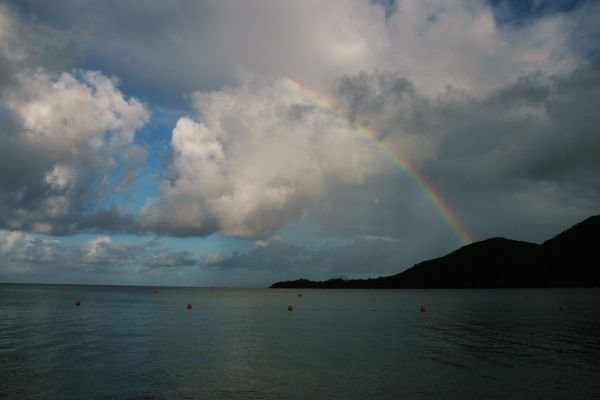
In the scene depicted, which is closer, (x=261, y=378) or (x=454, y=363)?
(x=261, y=378)

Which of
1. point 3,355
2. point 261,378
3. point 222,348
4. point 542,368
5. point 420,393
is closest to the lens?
point 420,393

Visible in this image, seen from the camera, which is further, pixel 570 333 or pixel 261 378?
pixel 570 333

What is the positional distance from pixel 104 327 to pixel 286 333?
26.8 metres

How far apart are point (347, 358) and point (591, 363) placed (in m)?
19.6

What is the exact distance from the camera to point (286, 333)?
6103 cm

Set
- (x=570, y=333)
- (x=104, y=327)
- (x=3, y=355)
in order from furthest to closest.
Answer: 1. (x=104, y=327)
2. (x=570, y=333)
3. (x=3, y=355)

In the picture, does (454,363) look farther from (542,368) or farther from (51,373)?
(51,373)

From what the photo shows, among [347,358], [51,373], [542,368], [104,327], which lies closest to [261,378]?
[347,358]

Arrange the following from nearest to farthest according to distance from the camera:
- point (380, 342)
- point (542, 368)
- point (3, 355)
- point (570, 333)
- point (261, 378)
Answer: point (261, 378)
point (542, 368)
point (3, 355)
point (380, 342)
point (570, 333)

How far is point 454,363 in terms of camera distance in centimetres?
3788

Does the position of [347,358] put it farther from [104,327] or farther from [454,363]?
[104,327]

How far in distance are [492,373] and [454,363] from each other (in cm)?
423

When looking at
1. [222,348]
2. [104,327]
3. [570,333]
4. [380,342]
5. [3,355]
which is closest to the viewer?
[3,355]

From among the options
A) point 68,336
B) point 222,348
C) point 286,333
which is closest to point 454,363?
point 222,348
